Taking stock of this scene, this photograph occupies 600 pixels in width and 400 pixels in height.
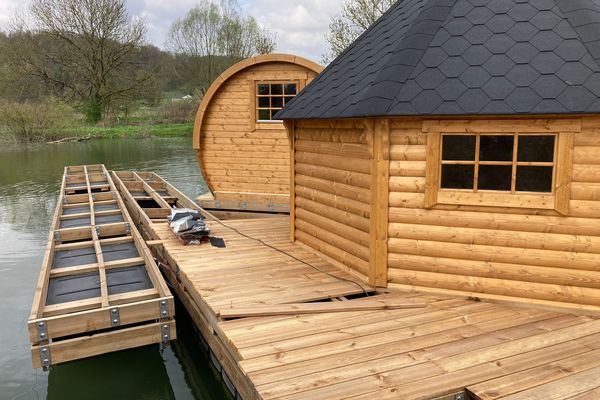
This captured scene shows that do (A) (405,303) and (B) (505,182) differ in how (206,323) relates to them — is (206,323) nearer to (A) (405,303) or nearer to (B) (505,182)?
(A) (405,303)

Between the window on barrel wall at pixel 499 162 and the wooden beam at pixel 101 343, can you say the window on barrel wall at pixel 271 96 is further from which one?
the wooden beam at pixel 101 343

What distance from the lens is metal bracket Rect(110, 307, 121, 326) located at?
4.61m

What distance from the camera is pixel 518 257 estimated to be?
5.01 metres

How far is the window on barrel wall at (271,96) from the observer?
10.9 metres

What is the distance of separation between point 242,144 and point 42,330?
308 inches

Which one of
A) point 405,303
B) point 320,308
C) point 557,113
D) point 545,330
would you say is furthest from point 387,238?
point 557,113

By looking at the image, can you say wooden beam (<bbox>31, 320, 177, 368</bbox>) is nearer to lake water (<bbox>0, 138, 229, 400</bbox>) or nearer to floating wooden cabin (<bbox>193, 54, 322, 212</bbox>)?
lake water (<bbox>0, 138, 229, 400</bbox>)

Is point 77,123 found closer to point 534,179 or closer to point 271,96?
point 271,96

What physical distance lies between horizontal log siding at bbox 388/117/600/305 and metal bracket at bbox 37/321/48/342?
3.72 m

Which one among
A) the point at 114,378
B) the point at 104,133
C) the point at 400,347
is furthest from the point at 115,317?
the point at 104,133

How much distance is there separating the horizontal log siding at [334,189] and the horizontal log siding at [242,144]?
417cm

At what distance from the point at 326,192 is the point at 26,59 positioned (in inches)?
1487

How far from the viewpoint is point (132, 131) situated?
3694 centimetres

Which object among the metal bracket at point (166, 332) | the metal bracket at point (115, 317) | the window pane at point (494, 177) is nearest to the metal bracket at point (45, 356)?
the metal bracket at point (115, 317)
